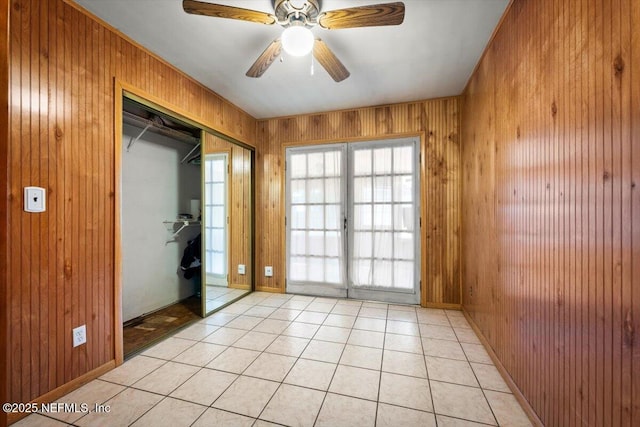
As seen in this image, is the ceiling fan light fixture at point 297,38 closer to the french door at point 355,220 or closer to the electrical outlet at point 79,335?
the french door at point 355,220

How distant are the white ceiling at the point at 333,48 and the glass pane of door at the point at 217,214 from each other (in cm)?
104

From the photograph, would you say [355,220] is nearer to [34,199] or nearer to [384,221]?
[384,221]

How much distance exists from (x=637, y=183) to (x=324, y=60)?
1.94m

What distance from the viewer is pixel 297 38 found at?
1.68 meters

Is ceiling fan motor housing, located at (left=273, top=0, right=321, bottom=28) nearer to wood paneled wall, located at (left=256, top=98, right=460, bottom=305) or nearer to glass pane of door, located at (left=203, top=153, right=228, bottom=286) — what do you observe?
wood paneled wall, located at (left=256, top=98, right=460, bottom=305)

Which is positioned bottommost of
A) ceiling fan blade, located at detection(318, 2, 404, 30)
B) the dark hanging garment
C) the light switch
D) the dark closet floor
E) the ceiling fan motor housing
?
the dark closet floor

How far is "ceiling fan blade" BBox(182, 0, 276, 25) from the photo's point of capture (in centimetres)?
151

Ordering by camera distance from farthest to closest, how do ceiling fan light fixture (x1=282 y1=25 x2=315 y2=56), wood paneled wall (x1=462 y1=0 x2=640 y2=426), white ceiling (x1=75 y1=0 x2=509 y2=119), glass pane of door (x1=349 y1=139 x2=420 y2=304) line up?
glass pane of door (x1=349 y1=139 x2=420 y2=304), white ceiling (x1=75 y1=0 x2=509 y2=119), ceiling fan light fixture (x1=282 y1=25 x2=315 y2=56), wood paneled wall (x1=462 y1=0 x2=640 y2=426)

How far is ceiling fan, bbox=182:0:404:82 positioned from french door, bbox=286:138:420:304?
187cm

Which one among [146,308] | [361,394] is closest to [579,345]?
[361,394]

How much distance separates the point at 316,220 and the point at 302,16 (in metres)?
2.49

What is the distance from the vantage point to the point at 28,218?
1.54m

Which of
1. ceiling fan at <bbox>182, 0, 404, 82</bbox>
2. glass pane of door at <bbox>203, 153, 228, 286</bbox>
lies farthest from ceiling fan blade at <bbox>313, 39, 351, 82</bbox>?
glass pane of door at <bbox>203, 153, 228, 286</bbox>

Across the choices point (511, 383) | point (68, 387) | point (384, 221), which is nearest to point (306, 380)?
point (511, 383)
